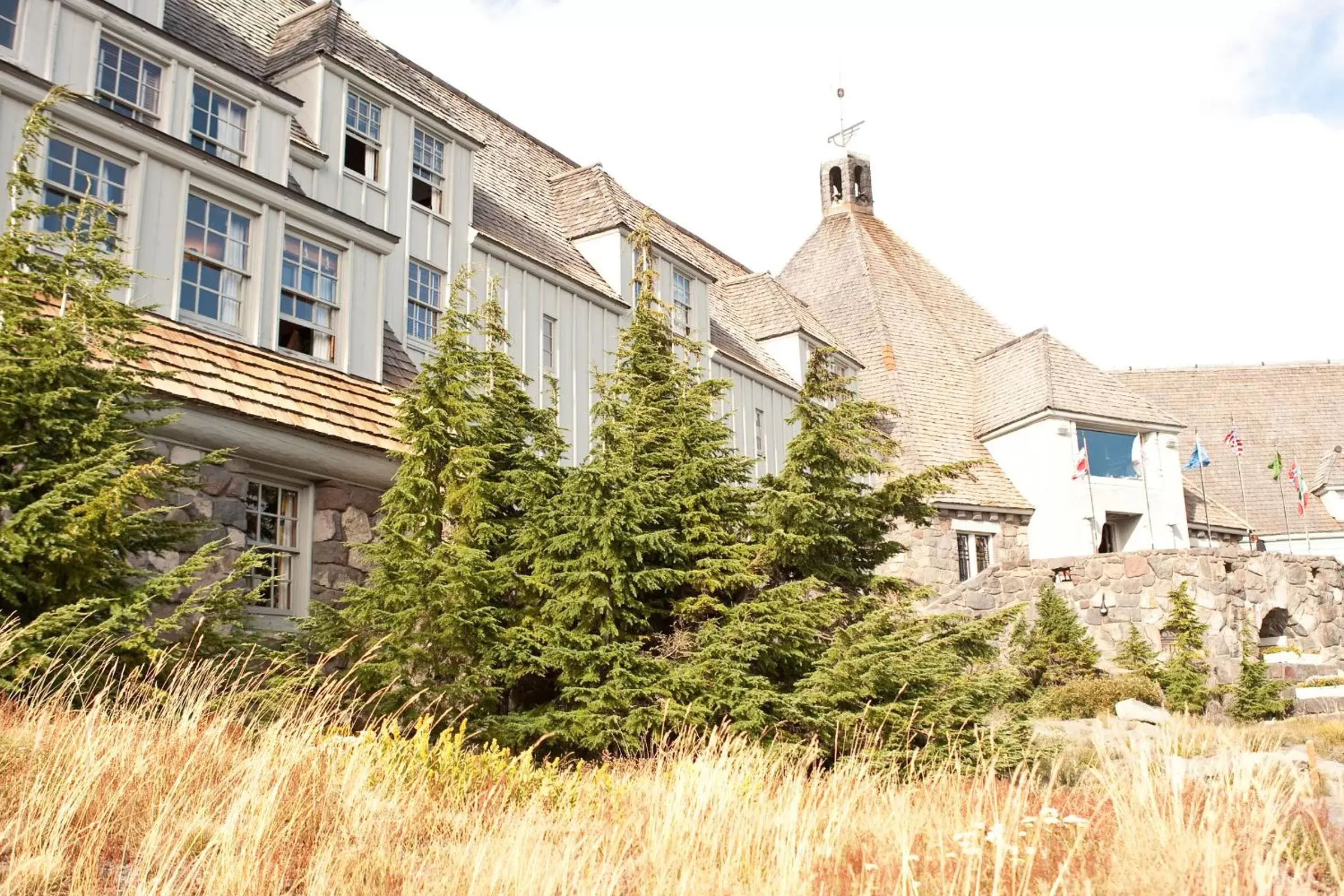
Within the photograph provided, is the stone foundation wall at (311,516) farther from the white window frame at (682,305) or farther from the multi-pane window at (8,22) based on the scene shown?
the white window frame at (682,305)

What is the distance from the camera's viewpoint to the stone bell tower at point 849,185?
38.8 meters

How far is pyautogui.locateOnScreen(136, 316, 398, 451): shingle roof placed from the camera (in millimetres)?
10227

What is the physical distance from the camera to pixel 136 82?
38.6 feet

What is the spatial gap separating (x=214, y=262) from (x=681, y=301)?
11.1 meters

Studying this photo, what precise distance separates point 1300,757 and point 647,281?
28.9ft

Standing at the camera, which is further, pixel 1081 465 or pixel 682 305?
pixel 1081 465

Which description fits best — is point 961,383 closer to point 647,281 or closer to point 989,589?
point 989,589

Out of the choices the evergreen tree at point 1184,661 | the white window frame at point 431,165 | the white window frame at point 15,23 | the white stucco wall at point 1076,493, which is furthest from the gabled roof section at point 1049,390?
the white window frame at point 15,23

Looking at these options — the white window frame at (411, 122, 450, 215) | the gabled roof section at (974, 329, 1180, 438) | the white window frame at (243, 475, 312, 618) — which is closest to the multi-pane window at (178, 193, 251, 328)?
the white window frame at (243, 475, 312, 618)

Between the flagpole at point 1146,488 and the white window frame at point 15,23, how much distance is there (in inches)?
1032

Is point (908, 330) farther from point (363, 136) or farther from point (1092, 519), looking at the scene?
point (363, 136)

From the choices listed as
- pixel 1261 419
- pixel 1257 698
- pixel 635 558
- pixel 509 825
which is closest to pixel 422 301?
pixel 635 558

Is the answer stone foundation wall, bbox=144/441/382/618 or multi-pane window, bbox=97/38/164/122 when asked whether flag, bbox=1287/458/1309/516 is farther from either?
multi-pane window, bbox=97/38/164/122

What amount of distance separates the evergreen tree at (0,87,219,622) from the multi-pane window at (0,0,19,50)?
1.79 meters
